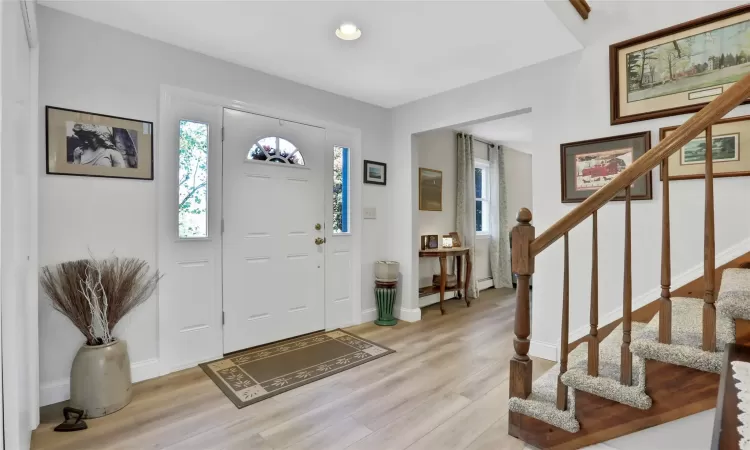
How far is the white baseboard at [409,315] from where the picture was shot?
405 centimetres

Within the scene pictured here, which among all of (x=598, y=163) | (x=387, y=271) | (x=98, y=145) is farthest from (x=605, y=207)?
(x=98, y=145)

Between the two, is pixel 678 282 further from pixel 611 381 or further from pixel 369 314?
pixel 369 314

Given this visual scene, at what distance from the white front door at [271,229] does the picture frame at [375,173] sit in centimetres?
54

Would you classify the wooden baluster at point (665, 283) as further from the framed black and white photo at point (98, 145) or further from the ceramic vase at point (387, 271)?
the framed black and white photo at point (98, 145)

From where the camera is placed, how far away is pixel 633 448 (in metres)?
1.50

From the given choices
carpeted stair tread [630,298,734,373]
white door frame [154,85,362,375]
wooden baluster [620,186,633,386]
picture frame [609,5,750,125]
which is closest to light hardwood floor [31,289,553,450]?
white door frame [154,85,362,375]

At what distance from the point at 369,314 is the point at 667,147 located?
3181 mm

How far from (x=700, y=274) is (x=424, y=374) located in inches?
74.5

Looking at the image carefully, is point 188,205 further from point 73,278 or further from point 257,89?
point 257,89

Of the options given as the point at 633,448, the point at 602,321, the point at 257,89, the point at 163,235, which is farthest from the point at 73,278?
the point at 602,321

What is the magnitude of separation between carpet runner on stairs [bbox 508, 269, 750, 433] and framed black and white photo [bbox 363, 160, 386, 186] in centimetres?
269

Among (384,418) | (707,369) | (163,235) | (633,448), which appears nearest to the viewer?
(707,369)

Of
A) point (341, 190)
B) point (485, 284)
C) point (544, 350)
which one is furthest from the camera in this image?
point (485, 284)

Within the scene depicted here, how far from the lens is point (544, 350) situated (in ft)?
9.66
